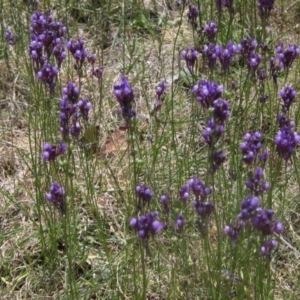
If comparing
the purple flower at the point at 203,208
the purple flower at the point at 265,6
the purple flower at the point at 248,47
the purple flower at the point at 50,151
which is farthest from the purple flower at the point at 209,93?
the purple flower at the point at 265,6

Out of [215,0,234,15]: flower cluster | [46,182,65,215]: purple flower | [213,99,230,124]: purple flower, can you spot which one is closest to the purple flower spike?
[213,99,230,124]: purple flower

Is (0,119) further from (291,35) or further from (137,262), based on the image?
(291,35)

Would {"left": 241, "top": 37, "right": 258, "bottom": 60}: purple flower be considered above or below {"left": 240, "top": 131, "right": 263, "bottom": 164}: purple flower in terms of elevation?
above

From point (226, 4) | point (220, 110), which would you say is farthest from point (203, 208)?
point (226, 4)

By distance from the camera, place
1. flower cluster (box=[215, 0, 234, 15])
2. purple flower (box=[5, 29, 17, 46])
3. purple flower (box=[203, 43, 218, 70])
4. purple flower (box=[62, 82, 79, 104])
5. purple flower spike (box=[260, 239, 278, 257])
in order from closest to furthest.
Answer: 1. purple flower spike (box=[260, 239, 278, 257])
2. purple flower (box=[62, 82, 79, 104])
3. purple flower (box=[203, 43, 218, 70])
4. flower cluster (box=[215, 0, 234, 15])
5. purple flower (box=[5, 29, 17, 46])

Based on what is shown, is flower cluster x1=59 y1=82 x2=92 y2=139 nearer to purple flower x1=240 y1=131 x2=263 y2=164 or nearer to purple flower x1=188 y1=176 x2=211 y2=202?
purple flower x1=188 y1=176 x2=211 y2=202

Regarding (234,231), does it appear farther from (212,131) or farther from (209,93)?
(209,93)

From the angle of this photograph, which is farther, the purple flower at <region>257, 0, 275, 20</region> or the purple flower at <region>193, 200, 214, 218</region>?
the purple flower at <region>257, 0, 275, 20</region>

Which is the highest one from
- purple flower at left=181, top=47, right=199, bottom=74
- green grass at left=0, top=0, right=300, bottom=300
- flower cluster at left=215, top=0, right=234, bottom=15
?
flower cluster at left=215, top=0, right=234, bottom=15
